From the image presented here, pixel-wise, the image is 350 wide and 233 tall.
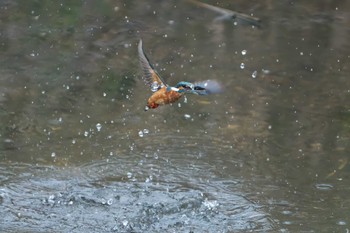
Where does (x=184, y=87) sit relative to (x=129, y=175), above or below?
above

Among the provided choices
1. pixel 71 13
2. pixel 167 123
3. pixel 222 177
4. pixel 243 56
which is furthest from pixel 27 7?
pixel 222 177

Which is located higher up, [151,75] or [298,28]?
[151,75]

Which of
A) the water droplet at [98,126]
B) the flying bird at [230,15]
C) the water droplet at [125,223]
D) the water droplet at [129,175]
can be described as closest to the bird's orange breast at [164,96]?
the water droplet at [125,223]

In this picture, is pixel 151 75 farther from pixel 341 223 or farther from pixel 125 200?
pixel 341 223

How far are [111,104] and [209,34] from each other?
2.30 metres

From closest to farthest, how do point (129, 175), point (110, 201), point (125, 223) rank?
1. point (125, 223)
2. point (110, 201)
3. point (129, 175)

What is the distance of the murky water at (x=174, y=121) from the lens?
17.5ft

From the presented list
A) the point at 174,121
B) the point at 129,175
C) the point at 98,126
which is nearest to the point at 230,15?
the point at 174,121

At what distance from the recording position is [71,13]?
31.1 feet

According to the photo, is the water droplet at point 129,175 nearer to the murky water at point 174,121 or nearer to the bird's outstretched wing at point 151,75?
the murky water at point 174,121

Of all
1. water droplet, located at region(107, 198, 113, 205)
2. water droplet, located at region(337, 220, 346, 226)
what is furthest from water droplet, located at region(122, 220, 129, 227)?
water droplet, located at region(337, 220, 346, 226)

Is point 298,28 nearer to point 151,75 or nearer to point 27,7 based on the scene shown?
point 27,7

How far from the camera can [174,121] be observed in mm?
6766

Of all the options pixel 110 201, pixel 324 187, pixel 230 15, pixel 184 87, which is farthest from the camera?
pixel 230 15
